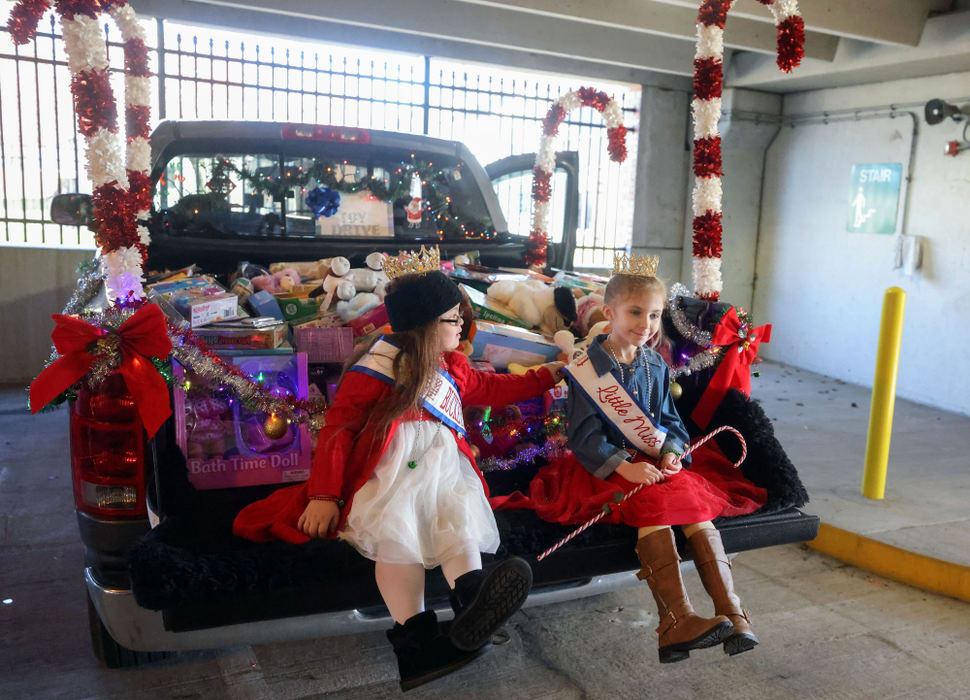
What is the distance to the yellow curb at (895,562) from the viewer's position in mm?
3742

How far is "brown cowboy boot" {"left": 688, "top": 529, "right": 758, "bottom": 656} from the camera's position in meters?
2.32

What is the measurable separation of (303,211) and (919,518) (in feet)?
12.8

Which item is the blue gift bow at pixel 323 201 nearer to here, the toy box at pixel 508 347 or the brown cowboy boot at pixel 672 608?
the toy box at pixel 508 347

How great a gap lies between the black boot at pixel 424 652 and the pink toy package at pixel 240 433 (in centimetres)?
77

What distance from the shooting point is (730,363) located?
10.3ft

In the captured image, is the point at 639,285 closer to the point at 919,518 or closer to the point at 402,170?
the point at 402,170

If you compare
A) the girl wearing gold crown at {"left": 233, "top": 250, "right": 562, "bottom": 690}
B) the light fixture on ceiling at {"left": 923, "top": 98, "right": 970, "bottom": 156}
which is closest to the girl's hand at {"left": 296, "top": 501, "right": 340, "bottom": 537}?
the girl wearing gold crown at {"left": 233, "top": 250, "right": 562, "bottom": 690}

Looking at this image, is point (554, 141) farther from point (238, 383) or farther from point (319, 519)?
point (319, 519)

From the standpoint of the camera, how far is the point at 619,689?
276cm

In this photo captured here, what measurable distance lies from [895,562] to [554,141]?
3727 millimetres

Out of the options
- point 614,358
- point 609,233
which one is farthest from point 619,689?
point 609,233

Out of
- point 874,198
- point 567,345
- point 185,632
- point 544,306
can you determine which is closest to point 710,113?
point 544,306

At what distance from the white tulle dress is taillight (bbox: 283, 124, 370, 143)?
2.38 metres

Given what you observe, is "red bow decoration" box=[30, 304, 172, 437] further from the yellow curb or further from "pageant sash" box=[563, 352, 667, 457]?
the yellow curb
